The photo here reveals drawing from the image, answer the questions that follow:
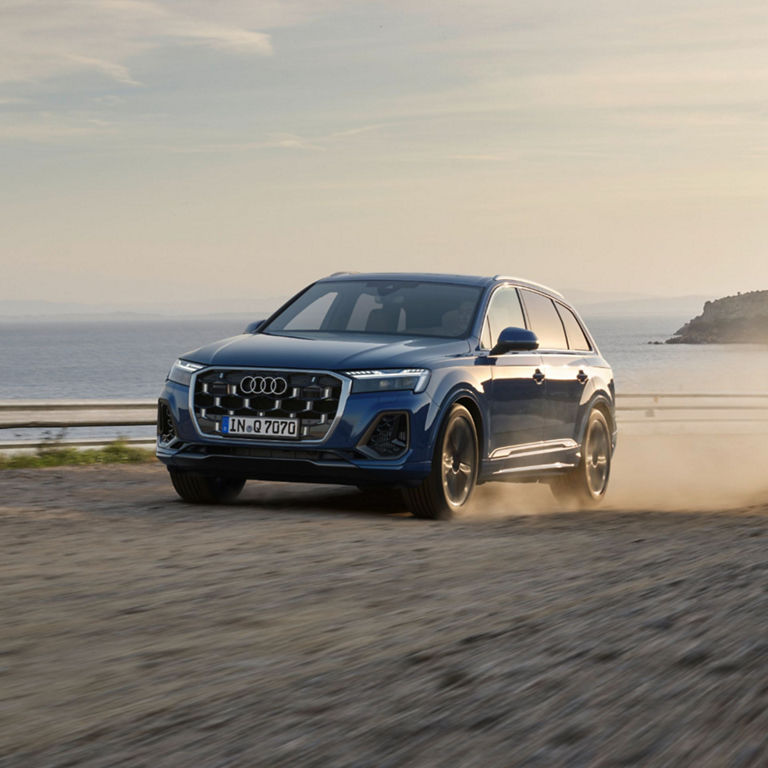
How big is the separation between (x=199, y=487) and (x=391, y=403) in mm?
1748

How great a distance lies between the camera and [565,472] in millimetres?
11336

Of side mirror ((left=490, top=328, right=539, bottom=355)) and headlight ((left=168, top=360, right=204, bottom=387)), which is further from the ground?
side mirror ((left=490, top=328, right=539, bottom=355))

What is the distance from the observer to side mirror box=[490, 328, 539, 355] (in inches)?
386

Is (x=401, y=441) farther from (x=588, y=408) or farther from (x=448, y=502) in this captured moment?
(x=588, y=408)

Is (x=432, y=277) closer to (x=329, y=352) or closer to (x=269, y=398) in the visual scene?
(x=329, y=352)

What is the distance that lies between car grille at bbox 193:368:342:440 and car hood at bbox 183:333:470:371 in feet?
0.24

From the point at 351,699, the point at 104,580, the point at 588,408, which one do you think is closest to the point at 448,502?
the point at 588,408

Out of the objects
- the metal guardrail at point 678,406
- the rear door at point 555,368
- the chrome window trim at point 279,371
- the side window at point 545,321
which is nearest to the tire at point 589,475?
the rear door at point 555,368

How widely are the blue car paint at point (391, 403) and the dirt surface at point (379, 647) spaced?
0.90m

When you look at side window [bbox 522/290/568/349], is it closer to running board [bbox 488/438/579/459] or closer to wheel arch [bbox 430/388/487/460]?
running board [bbox 488/438/579/459]

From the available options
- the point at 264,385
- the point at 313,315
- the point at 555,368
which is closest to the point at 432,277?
the point at 313,315

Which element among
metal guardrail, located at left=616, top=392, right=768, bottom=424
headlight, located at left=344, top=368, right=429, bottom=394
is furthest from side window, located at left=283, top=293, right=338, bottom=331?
metal guardrail, located at left=616, top=392, right=768, bottom=424

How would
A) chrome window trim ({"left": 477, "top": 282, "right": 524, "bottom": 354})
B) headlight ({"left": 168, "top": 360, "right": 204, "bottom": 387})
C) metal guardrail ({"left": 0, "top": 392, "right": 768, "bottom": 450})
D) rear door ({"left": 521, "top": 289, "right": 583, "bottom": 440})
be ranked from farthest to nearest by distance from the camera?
metal guardrail ({"left": 0, "top": 392, "right": 768, "bottom": 450}) → rear door ({"left": 521, "top": 289, "right": 583, "bottom": 440}) → chrome window trim ({"left": 477, "top": 282, "right": 524, "bottom": 354}) → headlight ({"left": 168, "top": 360, "right": 204, "bottom": 387})

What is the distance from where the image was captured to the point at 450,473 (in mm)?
9328
